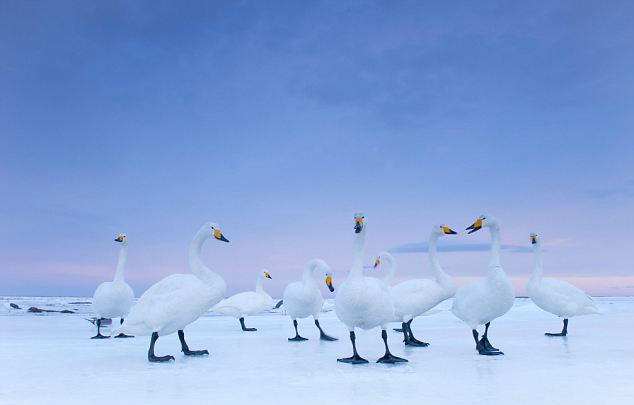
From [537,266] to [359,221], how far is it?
7.60m

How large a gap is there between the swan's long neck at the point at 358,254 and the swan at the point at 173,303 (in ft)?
7.87

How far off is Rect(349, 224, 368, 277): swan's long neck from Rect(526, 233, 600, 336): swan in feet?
22.2

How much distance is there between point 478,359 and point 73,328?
1284 cm

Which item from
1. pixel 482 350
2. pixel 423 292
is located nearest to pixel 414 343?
pixel 423 292

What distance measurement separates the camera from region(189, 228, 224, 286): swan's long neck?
28.8 feet

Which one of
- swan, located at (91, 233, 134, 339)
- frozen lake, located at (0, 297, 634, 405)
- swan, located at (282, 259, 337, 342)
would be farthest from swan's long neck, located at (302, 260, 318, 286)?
swan, located at (91, 233, 134, 339)

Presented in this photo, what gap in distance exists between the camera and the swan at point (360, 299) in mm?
7641

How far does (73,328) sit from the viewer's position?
16062 mm

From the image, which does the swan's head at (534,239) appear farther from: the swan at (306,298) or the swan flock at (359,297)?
the swan at (306,298)

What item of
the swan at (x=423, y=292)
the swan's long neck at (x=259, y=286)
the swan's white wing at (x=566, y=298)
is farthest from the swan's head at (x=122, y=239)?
the swan's white wing at (x=566, y=298)

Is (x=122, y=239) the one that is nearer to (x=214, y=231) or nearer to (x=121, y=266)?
(x=121, y=266)

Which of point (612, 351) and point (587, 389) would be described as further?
point (612, 351)

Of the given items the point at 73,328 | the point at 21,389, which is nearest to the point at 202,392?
the point at 21,389

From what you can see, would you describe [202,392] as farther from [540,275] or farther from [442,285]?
[540,275]
